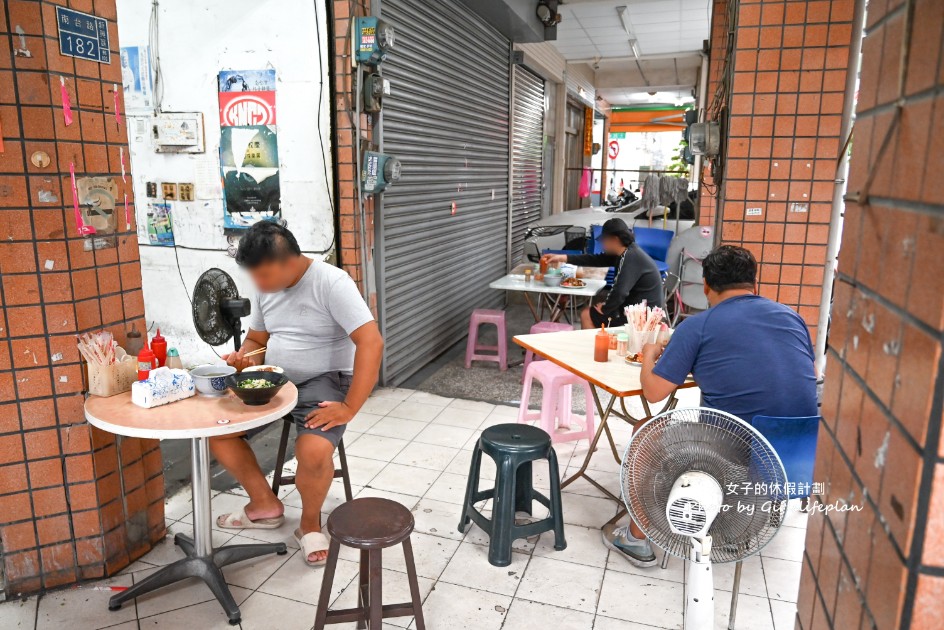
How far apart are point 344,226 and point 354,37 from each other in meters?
1.34

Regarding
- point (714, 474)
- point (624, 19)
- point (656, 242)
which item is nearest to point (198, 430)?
point (714, 474)

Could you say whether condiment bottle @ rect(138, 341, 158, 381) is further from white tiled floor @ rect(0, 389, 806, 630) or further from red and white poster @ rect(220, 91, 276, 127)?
red and white poster @ rect(220, 91, 276, 127)

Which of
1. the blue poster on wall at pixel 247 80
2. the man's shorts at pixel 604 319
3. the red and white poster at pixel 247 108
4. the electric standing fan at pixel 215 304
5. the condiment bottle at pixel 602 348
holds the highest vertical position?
the blue poster on wall at pixel 247 80

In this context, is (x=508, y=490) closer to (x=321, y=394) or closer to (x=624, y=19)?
(x=321, y=394)

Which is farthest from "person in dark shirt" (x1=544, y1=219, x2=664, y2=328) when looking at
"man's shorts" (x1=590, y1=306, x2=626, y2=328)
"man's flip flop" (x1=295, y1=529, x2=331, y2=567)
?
"man's flip flop" (x1=295, y1=529, x2=331, y2=567)

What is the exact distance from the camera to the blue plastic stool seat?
101 inches

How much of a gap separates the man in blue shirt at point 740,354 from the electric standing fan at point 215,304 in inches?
78.9

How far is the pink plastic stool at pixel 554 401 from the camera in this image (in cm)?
419

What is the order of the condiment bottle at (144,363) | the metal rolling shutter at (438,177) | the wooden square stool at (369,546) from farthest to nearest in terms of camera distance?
the metal rolling shutter at (438,177), the condiment bottle at (144,363), the wooden square stool at (369,546)

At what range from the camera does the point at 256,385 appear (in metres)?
2.70

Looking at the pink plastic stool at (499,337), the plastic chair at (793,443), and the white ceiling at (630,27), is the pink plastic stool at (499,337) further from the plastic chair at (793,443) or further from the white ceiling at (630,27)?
the white ceiling at (630,27)

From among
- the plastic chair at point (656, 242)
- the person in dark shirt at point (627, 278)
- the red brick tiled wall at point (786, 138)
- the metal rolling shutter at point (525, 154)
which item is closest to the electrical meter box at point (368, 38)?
the person in dark shirt at point (627, 278)

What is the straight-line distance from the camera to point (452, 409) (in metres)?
5.16

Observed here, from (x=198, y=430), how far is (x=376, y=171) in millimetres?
2909
